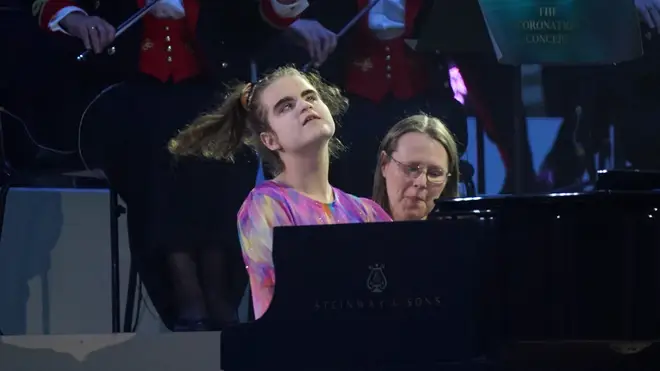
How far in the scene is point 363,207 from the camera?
2455 millimetres

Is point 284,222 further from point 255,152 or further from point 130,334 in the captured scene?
point 130,334

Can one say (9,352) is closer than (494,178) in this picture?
Yes

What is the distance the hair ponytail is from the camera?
2439 mm

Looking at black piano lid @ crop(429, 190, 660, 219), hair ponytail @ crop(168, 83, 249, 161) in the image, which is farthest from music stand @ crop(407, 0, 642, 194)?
black piano lid @ crop(429, 190, 660, 219)

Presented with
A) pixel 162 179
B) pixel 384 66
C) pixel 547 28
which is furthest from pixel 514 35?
pixel 162 179

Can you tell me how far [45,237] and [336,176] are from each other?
0.80m

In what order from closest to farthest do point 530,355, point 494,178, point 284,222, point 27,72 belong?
point 530,355
point 284,222
point 27,72
point 494,178

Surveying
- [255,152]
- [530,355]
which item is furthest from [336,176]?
[530,355]

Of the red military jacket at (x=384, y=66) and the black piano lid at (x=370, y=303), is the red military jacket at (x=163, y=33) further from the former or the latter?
the black piano lid at (x=370, y=303)

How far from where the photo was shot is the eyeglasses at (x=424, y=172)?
2.52 m

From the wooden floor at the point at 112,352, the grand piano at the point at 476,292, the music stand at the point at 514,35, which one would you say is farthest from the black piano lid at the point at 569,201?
the wooden floor at the point at 112,352

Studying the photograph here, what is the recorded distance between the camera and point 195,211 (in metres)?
2.44

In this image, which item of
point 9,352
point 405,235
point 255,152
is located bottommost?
point 9,352

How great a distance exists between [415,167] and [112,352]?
99 cm
